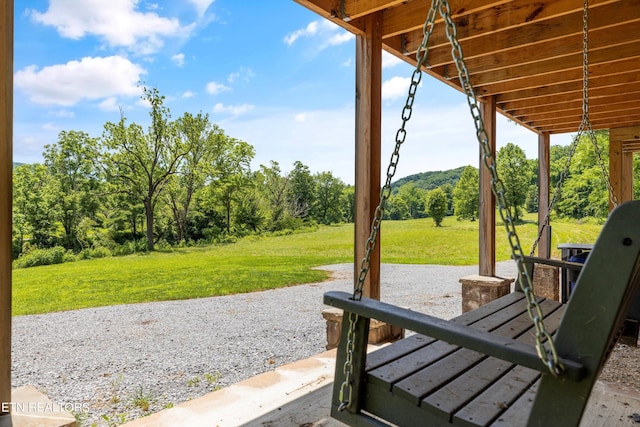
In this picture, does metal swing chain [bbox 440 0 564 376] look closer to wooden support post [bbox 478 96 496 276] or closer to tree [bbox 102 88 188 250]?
wooden support post [bbox 478 96 496 276]

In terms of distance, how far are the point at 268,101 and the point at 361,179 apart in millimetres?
16073

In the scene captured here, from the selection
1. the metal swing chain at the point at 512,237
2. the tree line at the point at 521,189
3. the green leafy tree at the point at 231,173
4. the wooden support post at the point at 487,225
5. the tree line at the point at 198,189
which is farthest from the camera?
the green leafy tree at the point at 231,173

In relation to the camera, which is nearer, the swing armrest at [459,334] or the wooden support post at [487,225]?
the swing armrest at [459,334]

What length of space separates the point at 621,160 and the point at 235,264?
9.78m

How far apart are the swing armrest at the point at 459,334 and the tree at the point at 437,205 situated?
560 inches

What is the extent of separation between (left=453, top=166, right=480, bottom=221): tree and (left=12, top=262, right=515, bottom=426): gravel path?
6357mm

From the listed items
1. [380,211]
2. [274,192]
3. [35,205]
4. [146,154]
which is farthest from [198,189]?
[380,211]

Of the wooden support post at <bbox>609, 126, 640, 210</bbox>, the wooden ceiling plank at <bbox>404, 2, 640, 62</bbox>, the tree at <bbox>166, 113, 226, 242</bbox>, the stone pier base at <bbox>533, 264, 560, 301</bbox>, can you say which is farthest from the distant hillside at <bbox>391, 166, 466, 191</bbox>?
the wooden ceiling plank at <bbox>404, 2, 640, 62</bbox>

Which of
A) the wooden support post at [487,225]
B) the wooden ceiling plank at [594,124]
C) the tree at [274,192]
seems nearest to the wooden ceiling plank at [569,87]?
the wooden support post at [487,225]

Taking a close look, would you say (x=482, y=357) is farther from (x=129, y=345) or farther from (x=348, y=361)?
(x=129, y=345)

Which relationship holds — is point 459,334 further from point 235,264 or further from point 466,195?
point 466,195

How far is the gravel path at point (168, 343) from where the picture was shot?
388 cm

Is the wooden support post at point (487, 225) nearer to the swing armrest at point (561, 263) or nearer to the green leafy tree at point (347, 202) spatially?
the swing armrest at point (561, 263)

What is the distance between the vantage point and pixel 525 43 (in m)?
2.28
